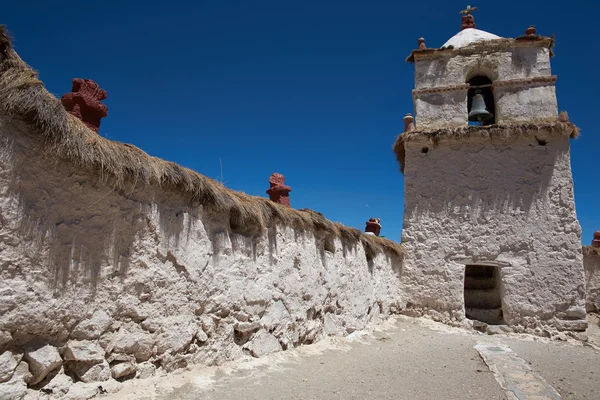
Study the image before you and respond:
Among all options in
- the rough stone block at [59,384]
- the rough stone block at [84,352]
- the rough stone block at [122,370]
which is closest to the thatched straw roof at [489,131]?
the rough stone block at [122,370]

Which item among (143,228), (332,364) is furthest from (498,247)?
(143,228)

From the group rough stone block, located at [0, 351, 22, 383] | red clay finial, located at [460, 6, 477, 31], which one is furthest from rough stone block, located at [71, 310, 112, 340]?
red clay finial, located at [460, 6, 477, 31]

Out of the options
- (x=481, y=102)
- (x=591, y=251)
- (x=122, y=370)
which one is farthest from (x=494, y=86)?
(x=122, y=370)

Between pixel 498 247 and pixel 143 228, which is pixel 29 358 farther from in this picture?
pixel 498 247

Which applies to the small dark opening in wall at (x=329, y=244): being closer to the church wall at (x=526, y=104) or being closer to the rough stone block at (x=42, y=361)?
the rough stone block at (x=42, y=361)

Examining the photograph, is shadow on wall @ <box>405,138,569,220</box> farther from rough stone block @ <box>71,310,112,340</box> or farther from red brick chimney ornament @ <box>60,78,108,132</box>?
rough stone block @ <box>71,310,112,340</box>

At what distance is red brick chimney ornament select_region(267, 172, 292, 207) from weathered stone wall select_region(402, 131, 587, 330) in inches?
156

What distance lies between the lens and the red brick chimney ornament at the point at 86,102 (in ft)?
13.6

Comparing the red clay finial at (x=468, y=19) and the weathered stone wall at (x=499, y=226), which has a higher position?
the red clay finial at (x=468, y=19)

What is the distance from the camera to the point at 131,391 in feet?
10.8

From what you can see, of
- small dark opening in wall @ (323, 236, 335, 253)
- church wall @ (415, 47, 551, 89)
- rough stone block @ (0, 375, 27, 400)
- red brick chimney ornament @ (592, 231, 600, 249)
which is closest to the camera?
rough stone block @ (0, 375, 27, 400)

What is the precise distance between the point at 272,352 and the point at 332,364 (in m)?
0.78

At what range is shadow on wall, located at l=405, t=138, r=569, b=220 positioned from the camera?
9.31 meters

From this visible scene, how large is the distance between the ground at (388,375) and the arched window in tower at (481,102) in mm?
5676
